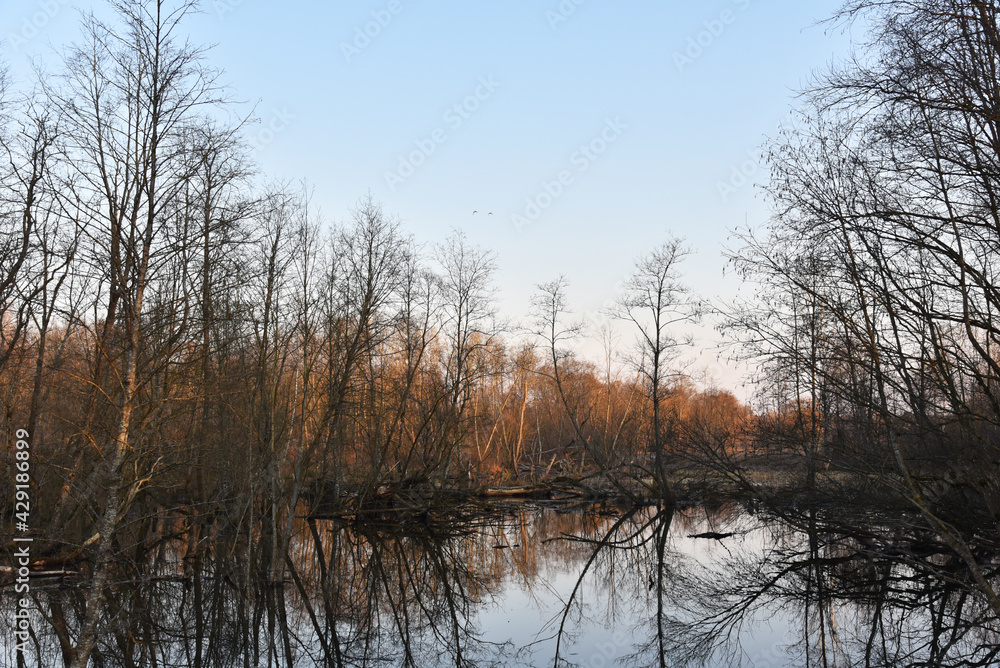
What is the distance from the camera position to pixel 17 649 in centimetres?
823

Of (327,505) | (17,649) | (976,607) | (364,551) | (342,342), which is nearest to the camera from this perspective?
(17,649)

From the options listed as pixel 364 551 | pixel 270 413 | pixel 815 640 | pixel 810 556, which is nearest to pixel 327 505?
pixel 364 551

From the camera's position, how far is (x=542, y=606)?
442 inches

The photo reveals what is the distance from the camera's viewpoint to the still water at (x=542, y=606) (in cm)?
852

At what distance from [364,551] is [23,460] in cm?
739

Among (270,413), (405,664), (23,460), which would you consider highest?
(270,413)

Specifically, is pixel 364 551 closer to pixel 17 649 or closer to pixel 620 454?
pixel 17 649

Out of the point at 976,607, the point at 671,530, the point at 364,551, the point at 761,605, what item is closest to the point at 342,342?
the point at 364,551

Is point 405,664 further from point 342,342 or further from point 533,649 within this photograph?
point 342,342

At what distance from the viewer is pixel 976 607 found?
396 inches

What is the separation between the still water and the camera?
8.52 m

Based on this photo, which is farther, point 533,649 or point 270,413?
point 270,413

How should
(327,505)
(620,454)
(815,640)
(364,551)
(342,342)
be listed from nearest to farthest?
(815,640) → (364,551) → (342,342) → (327,505) → (620,454)

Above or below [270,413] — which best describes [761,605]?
below
